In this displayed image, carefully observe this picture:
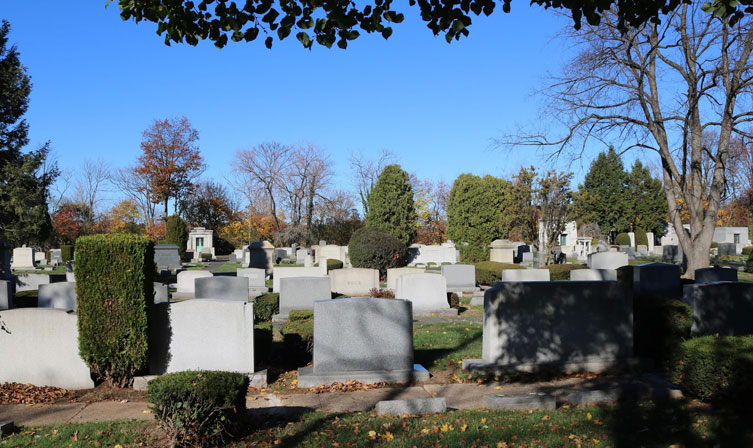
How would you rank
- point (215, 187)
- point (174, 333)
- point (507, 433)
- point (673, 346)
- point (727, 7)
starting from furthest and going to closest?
point (215, 187), point (174, 333), point (673, 346), point (507, 433), point (727, 7)

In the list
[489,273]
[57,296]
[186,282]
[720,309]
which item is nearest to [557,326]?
[720,309]

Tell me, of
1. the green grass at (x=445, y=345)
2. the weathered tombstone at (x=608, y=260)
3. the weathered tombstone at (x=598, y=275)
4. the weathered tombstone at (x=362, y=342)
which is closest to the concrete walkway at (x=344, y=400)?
the weathered tombstone at (x=362, y=342)

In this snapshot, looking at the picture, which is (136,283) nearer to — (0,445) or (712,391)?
(0,445)

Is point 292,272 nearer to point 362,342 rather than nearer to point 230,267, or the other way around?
point 362,342

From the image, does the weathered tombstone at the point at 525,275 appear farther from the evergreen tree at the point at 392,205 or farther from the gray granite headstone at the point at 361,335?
the evergreen tree at the point at 392,205

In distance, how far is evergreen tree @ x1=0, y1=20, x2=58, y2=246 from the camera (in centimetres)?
3002

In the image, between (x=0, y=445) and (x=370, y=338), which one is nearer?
(x=0, y=445)

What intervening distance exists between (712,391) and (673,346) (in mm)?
1626

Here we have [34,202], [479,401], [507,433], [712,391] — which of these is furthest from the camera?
[34,202]

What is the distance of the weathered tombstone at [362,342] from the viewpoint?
844 centimetres

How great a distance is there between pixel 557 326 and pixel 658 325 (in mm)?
1760

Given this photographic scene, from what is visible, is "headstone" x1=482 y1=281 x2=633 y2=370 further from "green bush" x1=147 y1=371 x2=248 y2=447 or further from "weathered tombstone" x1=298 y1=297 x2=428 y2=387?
"green bush" x1=147 y1=371 x2=248 y2=447

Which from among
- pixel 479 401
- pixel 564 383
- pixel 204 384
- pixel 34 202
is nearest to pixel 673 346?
pixel 564 383

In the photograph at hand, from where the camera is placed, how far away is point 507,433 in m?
5.33
